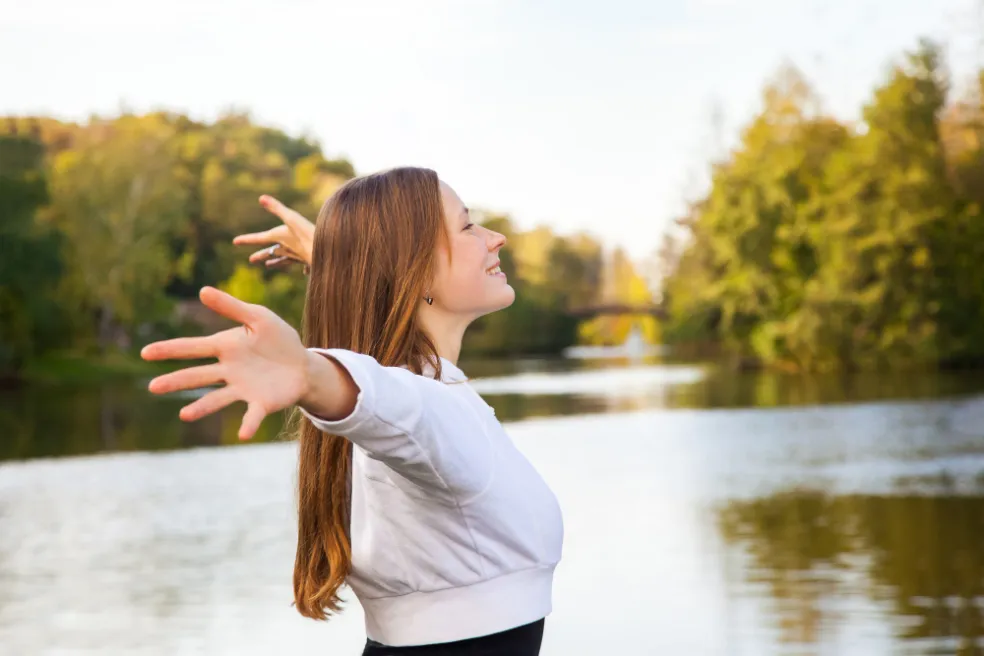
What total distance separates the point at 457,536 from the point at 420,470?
0.55ft

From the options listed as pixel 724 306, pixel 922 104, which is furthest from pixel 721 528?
pixel 724 306

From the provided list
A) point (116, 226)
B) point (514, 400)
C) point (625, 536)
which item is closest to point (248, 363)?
point (625, 536)

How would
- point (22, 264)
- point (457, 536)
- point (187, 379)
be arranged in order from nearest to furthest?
1. point (187, 379)
2. point (457, 536)
3. point (22, 264)

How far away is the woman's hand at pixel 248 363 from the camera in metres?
1.40

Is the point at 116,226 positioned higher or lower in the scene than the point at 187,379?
higher

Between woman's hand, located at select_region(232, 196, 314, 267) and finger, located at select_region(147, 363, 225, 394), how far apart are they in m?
1.14

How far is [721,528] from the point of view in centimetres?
977

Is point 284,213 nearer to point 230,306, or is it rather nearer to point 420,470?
point 420,470

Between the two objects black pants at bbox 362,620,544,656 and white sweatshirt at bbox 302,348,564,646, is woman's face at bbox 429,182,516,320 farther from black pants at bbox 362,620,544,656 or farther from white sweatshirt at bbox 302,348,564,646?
black pants at bbox 362,620,544,656

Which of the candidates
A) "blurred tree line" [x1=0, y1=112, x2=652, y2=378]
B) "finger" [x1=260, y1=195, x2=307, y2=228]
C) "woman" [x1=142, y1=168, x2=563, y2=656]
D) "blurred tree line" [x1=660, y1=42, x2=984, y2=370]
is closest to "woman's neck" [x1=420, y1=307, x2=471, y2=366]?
"woman" [x1=142, y1=168, x2=563, y2=656]

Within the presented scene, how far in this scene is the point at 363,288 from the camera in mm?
1896

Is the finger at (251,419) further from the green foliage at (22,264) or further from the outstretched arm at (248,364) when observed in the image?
the green foliage at (22,264)

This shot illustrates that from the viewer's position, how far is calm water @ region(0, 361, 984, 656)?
627 centimetres

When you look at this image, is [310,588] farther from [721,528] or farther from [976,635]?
[721,528]
